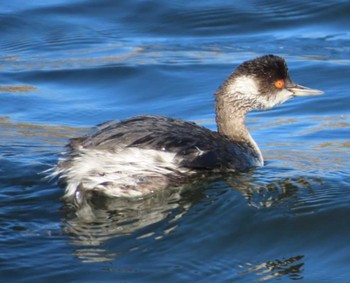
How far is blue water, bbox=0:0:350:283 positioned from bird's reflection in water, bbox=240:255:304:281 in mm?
11

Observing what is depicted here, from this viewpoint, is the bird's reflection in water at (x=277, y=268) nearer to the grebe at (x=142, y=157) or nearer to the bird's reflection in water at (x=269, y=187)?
the bird's reflection in water at (x=269, y=187)

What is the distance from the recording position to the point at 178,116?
10.1 metres

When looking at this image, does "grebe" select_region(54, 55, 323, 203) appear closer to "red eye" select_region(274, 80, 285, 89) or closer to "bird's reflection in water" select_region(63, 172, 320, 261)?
"bird's reflection in water" select_region(63, 172, 320, 261)

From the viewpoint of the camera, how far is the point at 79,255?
6.29 m

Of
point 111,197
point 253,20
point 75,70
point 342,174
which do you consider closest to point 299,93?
point 342,174

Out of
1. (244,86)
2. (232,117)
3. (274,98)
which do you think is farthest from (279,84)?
(232,117)

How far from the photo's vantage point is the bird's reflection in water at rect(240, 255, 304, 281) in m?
6.17

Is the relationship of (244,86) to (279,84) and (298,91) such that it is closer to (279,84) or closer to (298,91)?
(279,84)

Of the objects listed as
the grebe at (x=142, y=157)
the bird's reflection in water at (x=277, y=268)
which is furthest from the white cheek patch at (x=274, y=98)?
the bird's reflection in water at (x=277, y=268)

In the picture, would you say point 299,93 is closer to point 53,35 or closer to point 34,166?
point 34,166

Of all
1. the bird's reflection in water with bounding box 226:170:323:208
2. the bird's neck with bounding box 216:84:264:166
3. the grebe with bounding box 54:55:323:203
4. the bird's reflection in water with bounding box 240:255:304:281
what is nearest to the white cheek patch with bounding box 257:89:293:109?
the bird's neck with bounding box 216:84:264:166

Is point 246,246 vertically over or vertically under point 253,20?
under

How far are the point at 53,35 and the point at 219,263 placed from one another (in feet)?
24.1

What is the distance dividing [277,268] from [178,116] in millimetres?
3953
